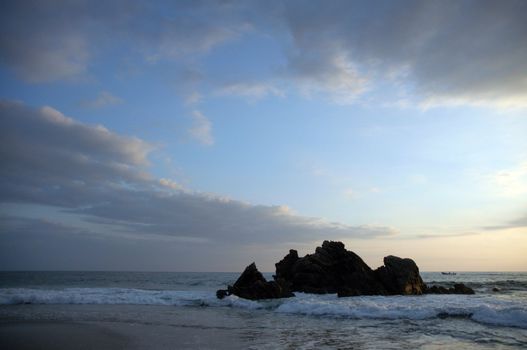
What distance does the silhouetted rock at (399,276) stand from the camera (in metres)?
33.8

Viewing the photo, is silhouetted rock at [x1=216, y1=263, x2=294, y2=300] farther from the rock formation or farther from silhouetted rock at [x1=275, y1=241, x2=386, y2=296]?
silhouetted rock at [x1=275, y1=241, x2=386, y2=296]

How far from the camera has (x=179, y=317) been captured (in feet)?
70.4

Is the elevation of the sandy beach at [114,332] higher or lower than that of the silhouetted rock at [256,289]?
lower

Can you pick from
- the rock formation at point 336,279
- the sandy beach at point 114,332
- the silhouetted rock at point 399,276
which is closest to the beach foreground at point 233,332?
the sandy beach at point 114,332

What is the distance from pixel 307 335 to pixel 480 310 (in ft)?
34.3

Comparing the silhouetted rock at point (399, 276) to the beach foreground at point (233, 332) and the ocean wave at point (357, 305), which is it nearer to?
the ocean wave at point (357, 305)

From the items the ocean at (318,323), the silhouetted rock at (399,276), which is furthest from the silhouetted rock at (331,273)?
the ocean at (318,323)

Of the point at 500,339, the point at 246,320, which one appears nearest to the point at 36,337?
the point at 246,320

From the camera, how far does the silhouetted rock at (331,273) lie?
3447cm

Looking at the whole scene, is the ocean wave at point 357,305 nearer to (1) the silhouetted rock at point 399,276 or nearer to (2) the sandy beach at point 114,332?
(2) the sandy beach at point 114,332

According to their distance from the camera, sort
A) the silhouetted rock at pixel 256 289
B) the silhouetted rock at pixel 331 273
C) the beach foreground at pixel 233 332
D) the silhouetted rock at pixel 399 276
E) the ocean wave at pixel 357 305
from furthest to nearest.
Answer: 1. the silhouetted rock at pixel 331 273
2. the silhouetted rock at pixel 399 276
3. the silhouetted rock at pixel 256 289
4. the ocean wave at pixel 357 305
5. the beach foreground at pixel 233 332

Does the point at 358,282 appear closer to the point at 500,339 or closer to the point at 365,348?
the point at 500,339

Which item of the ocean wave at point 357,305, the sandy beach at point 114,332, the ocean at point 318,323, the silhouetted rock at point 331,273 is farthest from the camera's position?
the silhouetted rock at point 331,273

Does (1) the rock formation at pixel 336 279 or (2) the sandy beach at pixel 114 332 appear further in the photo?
(1) the rock formation at pixel 336 279
